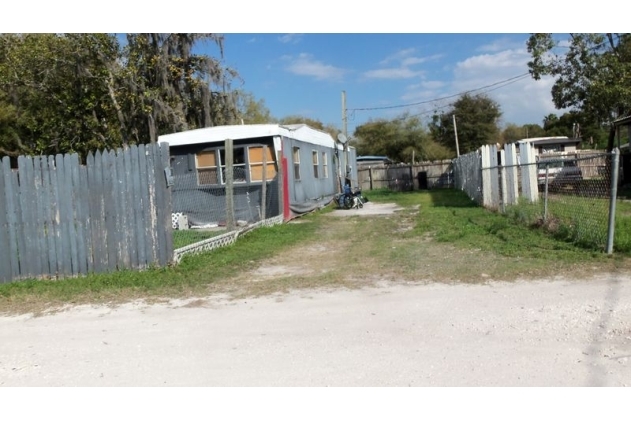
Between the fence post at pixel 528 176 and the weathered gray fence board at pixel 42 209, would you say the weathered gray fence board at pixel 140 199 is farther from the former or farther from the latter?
the fence post at pixel 528 176

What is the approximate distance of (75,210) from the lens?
760 centimetres

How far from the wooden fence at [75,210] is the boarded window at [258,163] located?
713cm

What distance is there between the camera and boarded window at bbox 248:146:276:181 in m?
14.7

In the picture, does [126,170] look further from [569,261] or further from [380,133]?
[380,133]

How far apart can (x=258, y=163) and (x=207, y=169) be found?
163 centimetres

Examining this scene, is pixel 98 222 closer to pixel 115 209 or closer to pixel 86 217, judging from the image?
pixel 86 217

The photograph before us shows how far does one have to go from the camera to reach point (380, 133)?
168 feet

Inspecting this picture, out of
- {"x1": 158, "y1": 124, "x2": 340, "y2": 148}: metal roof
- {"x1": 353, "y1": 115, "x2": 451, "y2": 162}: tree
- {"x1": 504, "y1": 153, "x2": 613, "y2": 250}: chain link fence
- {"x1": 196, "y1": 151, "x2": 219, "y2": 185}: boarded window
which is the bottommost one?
{"x1": 504, "y1": 153, "x2": 613, "y2": 250}: chain link fence

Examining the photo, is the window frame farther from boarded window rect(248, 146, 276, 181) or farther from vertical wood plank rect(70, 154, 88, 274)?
vertical wood plank rect(70, 154, 88, 274)

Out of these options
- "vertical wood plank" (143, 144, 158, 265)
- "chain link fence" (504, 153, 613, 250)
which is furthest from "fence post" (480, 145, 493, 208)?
"vertical wood plank" (143, 144, 158, 265)

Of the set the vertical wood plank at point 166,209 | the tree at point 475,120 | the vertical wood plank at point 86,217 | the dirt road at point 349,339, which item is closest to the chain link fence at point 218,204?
the vertical wood plank at point 166,209

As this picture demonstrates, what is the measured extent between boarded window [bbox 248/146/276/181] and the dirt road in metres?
8.79

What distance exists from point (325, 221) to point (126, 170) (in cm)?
749

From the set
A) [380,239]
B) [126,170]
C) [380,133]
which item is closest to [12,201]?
[126,170]
